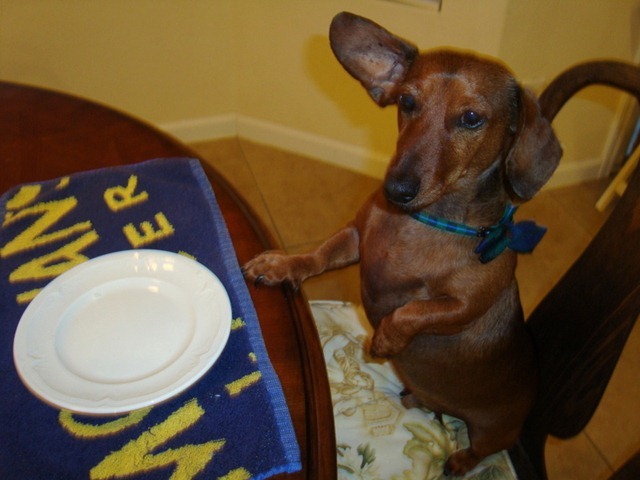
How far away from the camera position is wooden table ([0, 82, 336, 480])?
0.72 m

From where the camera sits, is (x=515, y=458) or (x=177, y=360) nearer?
(x=177, y=360)

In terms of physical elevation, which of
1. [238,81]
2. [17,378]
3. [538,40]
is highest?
[538,40]

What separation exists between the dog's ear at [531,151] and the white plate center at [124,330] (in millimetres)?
571

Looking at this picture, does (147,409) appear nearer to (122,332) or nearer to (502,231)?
(122,332)

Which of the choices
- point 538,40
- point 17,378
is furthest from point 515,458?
point 538,40

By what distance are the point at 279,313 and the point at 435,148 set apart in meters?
0.38

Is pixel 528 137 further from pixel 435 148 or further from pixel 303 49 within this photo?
pixel 303 49

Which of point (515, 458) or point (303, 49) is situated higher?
point (303, 49)

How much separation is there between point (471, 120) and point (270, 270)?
42 centimetres

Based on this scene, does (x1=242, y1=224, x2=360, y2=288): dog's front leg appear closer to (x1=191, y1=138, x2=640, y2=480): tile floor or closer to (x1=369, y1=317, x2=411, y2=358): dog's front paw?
(x1=369, y1=317, x2=411, y2=358): dog's front paw

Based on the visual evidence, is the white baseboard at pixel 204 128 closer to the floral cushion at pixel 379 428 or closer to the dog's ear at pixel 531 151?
the floral cushion at pixel 379 428

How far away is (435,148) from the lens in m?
0.95

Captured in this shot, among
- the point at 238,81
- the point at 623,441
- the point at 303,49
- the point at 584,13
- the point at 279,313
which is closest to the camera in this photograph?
the point at 279,313

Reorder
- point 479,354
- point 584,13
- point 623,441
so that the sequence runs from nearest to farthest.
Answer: point 479,354 → point 623,441 → point 584,13
